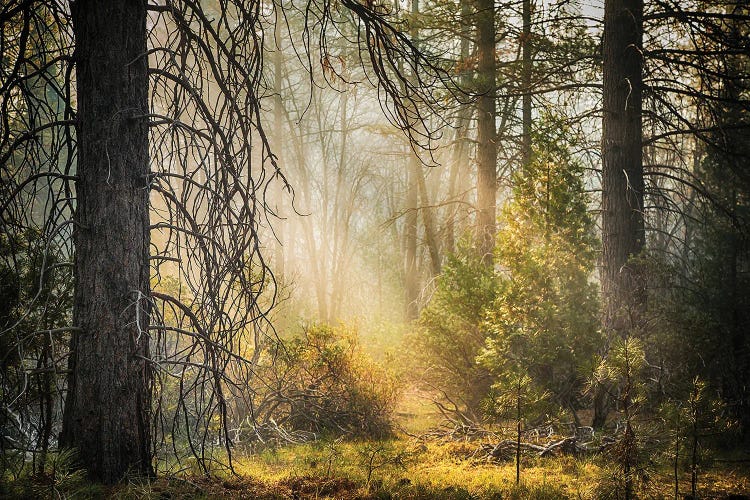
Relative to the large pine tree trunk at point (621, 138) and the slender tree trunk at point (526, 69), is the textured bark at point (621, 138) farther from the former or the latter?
the slender tree trunk at point (526, 69)

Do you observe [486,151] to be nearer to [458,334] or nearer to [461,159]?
[458,334]

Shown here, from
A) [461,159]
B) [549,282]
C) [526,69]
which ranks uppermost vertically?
[461,159]

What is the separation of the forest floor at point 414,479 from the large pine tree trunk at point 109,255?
344mm

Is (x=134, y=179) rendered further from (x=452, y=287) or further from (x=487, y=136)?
(x=487, y=136)

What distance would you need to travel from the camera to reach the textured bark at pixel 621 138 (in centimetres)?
791

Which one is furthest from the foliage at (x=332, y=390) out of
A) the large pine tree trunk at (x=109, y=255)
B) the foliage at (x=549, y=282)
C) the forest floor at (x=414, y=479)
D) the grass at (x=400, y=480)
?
the large pine tree trunk at (x=109, y=255)

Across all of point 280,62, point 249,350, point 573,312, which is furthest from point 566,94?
point 280,62

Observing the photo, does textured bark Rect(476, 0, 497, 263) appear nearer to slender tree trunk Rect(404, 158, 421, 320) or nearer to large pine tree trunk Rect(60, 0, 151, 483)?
slender tree trunk Rect(404, 158, 421, 320)

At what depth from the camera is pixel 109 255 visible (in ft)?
11.9

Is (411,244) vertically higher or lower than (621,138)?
lower

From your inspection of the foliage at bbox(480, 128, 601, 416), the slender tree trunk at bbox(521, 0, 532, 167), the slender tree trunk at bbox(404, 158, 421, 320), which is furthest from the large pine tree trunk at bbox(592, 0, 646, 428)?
the slender tree trunk at bbox(404, 158, 421, 320)

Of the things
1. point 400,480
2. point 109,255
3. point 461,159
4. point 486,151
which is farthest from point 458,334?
point 461,159

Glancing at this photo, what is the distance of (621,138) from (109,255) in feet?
23.7

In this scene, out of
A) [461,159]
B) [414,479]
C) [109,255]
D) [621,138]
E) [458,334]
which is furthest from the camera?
[461,159]
